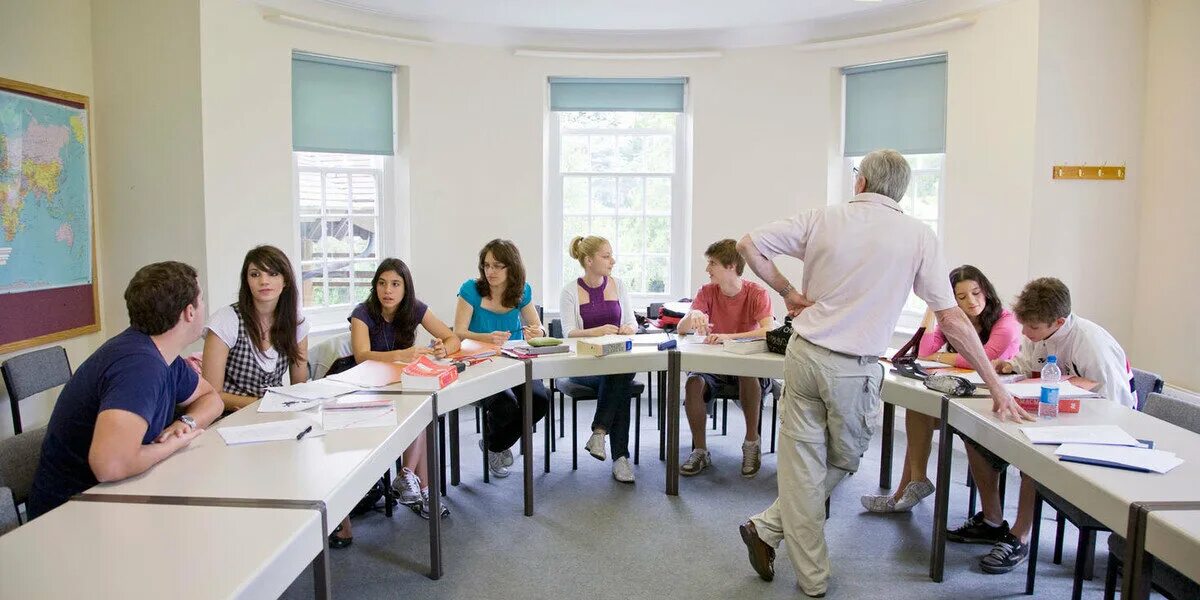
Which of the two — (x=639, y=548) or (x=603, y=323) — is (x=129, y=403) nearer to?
(x=639, y=548)

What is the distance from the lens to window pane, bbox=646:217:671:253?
20.9 ft

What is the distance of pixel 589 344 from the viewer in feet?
12.6

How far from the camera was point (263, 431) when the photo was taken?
235 cm

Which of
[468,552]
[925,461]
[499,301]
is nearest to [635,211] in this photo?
[499,301]

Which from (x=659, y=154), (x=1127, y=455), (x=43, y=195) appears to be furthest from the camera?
(x=659, y=154)

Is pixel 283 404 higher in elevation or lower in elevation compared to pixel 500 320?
lower

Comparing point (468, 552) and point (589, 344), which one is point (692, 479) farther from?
point (468, 552)

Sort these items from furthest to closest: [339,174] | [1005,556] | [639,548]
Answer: [339,174] → [639,548] → [1005,556]

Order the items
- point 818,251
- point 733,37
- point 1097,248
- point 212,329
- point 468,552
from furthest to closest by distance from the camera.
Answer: point 733,37 < point 1097,248 < point 468,552 < point 212,329 < point 818,251

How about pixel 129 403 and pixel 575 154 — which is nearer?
pixel 129 403

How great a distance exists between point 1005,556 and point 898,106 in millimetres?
3400

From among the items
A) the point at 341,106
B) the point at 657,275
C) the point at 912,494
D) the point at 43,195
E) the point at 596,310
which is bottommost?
the point at 912,494

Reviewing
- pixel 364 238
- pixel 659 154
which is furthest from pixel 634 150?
pixel 364 238

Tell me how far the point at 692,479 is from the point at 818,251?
1895 millimetres
